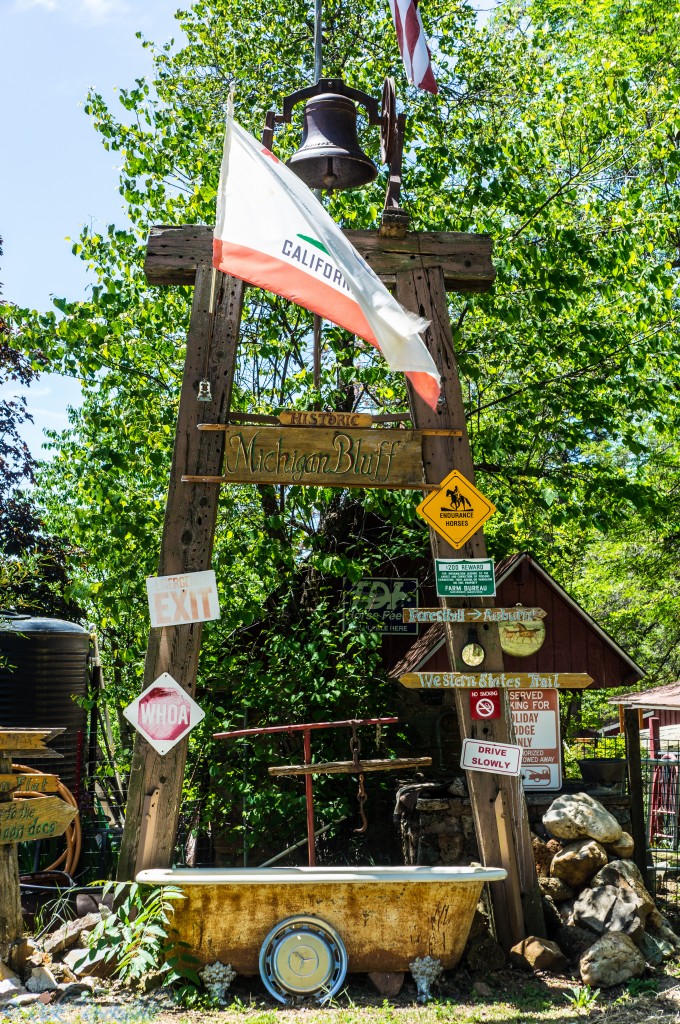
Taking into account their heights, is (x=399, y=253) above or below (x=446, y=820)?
above

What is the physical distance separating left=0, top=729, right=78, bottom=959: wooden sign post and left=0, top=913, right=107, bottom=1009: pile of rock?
14cm

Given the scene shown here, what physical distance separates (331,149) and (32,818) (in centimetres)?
470

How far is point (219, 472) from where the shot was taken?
6758 mm

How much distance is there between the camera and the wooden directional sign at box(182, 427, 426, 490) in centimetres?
672

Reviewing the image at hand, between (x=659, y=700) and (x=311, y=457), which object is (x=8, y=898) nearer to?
(x=311, y=457)

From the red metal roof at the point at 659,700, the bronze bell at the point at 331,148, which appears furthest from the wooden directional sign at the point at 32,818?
the red metal roof at the point at 659,700

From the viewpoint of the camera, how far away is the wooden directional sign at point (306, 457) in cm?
672

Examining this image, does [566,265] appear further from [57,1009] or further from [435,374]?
[57,1009]

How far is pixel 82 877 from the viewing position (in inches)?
384

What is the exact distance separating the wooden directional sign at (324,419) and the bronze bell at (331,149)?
62.2 inches

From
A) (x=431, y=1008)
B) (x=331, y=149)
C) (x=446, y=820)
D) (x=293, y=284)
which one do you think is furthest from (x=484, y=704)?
(x=331, y=149)

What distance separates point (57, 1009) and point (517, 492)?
7.01m

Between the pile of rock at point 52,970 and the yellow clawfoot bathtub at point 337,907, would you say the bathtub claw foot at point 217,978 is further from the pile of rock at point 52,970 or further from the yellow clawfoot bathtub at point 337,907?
the pile of rock at point 52,970

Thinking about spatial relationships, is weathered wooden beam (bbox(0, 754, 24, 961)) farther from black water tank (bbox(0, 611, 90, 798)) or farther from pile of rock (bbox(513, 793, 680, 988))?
black water tank (bbox(0, 611, 90, 798))
